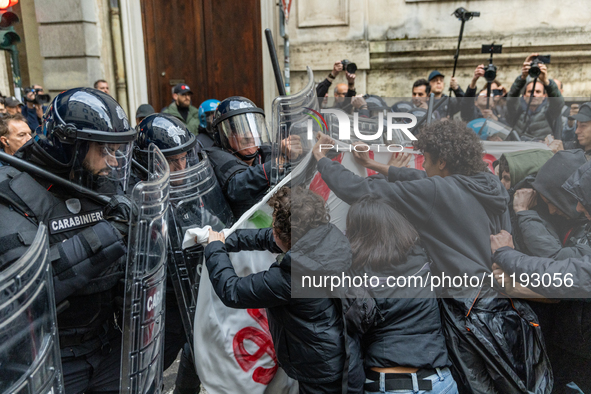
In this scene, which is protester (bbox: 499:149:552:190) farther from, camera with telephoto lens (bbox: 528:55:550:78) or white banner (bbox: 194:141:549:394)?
camera with telephoto lens (bbox: 528:55:550:78)

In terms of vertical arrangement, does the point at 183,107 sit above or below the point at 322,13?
below

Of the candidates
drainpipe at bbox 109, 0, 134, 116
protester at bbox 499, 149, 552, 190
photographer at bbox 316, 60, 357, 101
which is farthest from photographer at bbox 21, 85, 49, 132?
protester at bbox 499, 149, 552, 190

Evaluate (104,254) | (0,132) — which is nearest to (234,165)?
(104,254)

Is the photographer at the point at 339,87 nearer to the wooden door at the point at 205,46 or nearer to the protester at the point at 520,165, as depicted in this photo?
the wooden door at the point at 205,46

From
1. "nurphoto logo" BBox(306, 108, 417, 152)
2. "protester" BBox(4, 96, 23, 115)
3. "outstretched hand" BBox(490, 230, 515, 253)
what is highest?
"nurphoto logo" BBox(306, 108, 417, 152)

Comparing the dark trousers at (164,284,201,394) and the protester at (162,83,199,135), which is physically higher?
the protester at (162,83,199,135)

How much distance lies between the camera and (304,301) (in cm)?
173

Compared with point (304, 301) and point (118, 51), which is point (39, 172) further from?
point (118, 51)

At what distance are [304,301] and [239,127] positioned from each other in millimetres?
1479

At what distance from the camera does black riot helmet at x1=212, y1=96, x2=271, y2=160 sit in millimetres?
2891

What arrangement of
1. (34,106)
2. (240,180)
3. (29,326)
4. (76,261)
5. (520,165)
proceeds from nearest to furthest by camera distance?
(29,326)
(76,261)
(520,165)
(240,180)
(34,106)

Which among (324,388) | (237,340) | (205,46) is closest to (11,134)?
(237,340)

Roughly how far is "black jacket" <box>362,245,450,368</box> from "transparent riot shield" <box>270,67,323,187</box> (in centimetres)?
69

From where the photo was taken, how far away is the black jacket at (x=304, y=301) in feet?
5.62
